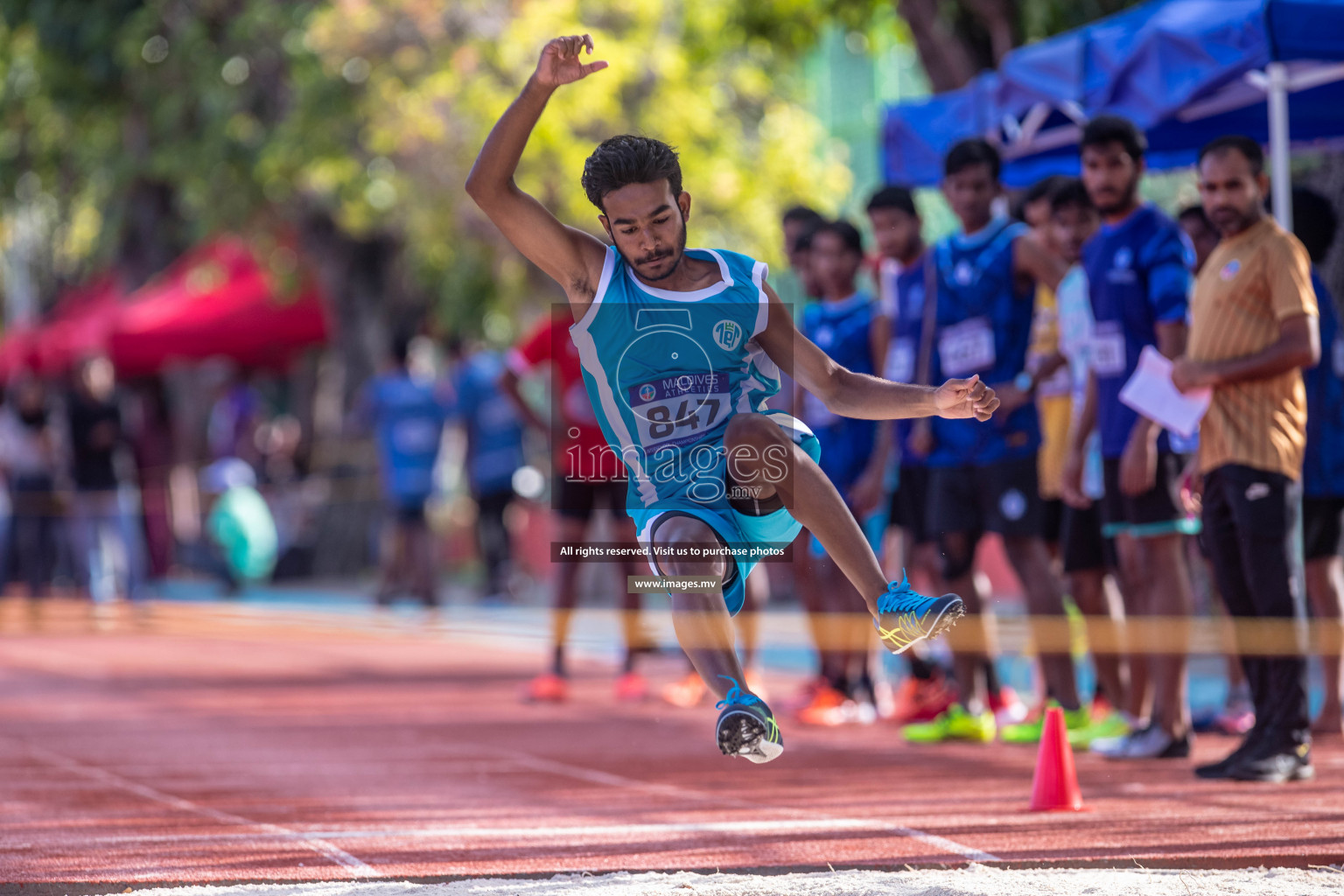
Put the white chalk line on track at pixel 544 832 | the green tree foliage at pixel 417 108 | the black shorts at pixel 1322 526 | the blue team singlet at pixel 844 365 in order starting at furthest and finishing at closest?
the green tree foliage at pixel 417 108, the blue team singlet at pixel 844 365, the black shorts at pixel 1322 526, the white chalk line on track at pixel 544 832

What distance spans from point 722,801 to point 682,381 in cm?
191

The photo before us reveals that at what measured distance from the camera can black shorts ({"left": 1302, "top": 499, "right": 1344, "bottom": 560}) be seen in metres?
6.84

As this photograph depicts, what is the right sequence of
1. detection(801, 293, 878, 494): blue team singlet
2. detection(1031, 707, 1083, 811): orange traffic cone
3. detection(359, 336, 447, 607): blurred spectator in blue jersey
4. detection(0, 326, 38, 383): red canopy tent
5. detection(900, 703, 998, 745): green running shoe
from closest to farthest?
detection(1031, 707, 1083, 811): orange traffic cone
detection(900, 703, 998, 745): green running shoe
detection(801, 293, 878, 494): blue team singlet
detection(359, 336, 447, 607): blurred spectator in blue jersey
detection(0, 326, 38, 383): red canopy tent

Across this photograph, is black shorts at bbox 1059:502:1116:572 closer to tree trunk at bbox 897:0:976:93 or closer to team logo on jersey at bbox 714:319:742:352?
team logo on jersey at bbox 714:319:742:352

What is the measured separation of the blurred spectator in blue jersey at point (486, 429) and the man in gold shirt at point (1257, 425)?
828cm

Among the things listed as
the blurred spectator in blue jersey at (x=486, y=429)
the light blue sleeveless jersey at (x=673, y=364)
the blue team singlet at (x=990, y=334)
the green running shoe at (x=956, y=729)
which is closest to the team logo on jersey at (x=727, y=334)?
the light blue sleeveless jersey at (x=673, y=364)

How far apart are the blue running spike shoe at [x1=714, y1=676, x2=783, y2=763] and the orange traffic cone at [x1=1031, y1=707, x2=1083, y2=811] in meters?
1.47

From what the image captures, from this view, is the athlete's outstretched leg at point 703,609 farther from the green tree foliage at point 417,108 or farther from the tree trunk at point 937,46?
the green tree foliage at point 417,108

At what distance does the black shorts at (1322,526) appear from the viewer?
684 centimetres

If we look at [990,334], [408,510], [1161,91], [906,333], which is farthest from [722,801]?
[408,510]

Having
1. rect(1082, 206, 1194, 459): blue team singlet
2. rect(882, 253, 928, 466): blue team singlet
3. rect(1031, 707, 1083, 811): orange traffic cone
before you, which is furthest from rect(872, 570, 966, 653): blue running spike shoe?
rect(882, 253, 928, 466): blue team singlet

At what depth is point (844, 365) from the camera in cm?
817

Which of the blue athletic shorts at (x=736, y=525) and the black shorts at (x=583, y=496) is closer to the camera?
the blue athletic shorts at (x=736, y=525)

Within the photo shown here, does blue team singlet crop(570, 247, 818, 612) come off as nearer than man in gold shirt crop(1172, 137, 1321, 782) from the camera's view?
Yes
